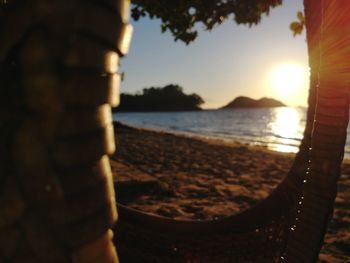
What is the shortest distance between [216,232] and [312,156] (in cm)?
115

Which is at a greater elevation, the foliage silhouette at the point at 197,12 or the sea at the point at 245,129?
the foliage silhouette at the point at 197,12

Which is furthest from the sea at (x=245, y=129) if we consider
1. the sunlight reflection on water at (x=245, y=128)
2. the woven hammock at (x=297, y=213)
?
the woven hammock at (x=297, y=213)

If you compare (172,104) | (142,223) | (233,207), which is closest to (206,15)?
(233,207)

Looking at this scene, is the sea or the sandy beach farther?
the sea

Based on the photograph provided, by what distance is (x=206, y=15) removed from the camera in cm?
502

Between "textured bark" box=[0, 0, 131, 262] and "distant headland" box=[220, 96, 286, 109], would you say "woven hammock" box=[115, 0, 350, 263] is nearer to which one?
"textured bark" box=[0, 0, 131, 262]

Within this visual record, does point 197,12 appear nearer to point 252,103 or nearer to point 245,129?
Result: point 245,129

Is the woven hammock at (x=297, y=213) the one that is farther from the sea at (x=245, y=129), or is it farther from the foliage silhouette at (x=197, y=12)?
the sea at (x=245, y=129)

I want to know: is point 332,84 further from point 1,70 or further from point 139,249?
point 139,249

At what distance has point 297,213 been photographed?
1526 mm

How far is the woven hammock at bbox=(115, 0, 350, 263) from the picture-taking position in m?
1.30

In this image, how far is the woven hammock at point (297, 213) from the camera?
130 centimetres

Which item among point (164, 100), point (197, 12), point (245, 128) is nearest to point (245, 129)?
point (245, 128)

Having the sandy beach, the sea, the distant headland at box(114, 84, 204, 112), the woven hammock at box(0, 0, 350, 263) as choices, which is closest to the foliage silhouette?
the sandy beach
